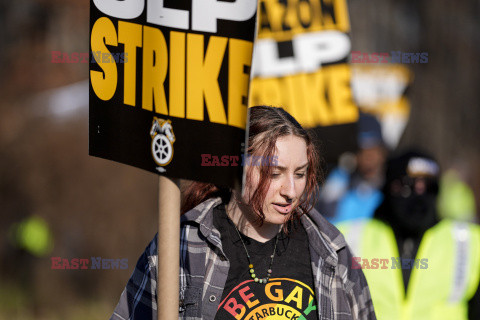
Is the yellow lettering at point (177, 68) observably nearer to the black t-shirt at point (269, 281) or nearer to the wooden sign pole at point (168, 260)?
the wooden sign pole at point (168, 260)

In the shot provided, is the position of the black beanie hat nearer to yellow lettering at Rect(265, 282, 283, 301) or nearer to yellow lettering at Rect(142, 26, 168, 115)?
yellow lettering at Rect(265, 282, 283, 301)

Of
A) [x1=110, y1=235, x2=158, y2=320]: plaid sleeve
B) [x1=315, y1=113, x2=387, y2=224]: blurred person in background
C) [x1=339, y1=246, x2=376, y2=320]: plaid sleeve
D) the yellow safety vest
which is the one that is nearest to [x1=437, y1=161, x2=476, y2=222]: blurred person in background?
[x1=315, y1=113, x2=387, y2=224]: blurred person in background

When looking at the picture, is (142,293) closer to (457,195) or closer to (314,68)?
(314,68)

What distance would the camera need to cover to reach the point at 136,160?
8.20 feet

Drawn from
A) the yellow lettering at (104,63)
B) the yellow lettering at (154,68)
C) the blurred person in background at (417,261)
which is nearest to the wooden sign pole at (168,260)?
the yellow lettering at (154,68)

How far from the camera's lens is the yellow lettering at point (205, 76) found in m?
2.31

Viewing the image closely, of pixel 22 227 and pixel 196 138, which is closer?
pixel 196 138

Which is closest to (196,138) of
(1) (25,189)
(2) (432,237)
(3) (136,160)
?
(3) (136,160)

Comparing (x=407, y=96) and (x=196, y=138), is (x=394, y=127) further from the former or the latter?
(x=196, y=138)

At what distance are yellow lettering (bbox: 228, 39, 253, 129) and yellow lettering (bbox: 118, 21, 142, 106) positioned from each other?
0.32 meters

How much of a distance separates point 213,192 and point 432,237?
1437mm

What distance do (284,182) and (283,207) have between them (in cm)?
8

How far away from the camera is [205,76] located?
232 centimetres

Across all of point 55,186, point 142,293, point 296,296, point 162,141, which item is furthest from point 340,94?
point 55,186
